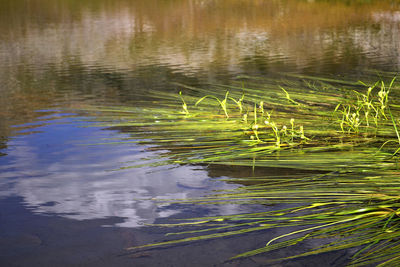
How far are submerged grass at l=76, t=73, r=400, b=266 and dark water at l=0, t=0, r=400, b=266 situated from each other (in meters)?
0.07

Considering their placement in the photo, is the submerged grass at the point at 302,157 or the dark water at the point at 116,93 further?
the dark water at the point at 116,93

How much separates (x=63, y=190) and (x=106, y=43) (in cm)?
→ 592

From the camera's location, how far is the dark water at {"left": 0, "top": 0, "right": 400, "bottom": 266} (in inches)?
69.0

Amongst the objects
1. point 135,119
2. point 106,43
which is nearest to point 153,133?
point 135,119

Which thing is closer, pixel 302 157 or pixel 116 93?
pixel 302 157

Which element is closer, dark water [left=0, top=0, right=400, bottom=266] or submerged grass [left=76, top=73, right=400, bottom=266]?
submerged grass [left=76, top=73, right=400, bottom=266]

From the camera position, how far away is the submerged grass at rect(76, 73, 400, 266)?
1612 mm

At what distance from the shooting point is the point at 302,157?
2170mm

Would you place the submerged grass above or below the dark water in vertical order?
above

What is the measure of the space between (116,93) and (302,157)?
7.11ft

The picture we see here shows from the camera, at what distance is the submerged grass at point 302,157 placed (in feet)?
5.29

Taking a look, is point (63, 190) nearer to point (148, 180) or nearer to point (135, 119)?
point (148, 180)

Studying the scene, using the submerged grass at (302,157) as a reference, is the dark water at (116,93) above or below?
below

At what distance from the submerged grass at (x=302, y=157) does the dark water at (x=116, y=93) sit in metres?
0.07
